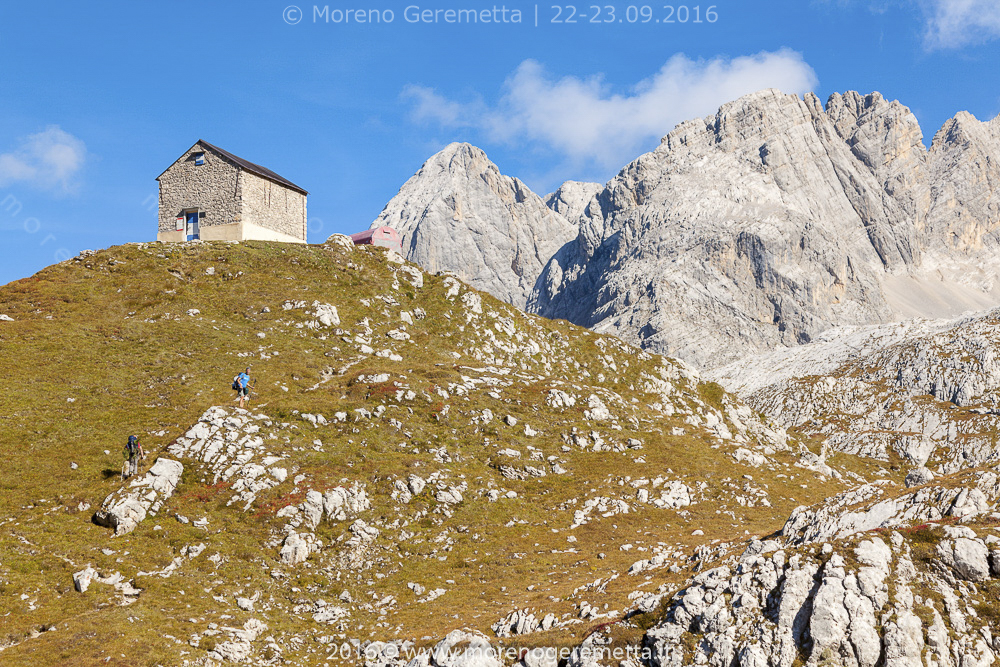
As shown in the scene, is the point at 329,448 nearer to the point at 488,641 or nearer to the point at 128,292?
the point at 488,641

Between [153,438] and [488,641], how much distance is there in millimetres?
24995

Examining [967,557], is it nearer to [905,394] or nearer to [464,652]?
[464,652]

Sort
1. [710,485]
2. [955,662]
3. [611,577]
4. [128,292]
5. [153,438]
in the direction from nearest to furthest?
1. [955,662]
2. [611,577]
3. [153,438]
4. [710,485]
5. [128,292]

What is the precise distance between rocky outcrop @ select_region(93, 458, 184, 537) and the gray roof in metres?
42.6

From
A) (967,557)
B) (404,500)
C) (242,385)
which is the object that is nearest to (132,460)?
(242,385)

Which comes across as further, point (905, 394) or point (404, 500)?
point (905, 394)

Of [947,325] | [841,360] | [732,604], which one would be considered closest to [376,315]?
[732,604]

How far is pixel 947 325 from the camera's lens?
16425cm

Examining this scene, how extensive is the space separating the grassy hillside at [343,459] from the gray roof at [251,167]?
8.71 meters

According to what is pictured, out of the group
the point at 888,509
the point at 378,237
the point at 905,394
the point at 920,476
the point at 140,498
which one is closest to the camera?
the point at 888,509

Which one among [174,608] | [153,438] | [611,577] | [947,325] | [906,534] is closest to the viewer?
[906,534]

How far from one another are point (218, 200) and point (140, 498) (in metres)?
44.8

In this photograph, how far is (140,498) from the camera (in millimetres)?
33812

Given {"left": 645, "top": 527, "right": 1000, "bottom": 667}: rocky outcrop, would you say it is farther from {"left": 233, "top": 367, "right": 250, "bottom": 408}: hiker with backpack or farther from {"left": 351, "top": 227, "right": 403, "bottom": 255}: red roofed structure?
{"left": 351, "top": 227, "right": 403, "bottom": 255}: red roofed structure
